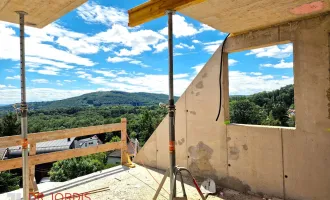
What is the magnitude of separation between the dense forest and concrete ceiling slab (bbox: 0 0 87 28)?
43.1 inches

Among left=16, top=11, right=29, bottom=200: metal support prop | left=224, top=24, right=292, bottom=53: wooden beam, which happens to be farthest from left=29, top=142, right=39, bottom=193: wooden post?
left=224, top=24, right=292, bottom=53: wooden beam

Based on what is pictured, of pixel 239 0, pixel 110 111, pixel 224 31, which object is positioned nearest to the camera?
pixel 239 0

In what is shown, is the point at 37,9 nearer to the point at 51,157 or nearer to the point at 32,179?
the point at 51,157

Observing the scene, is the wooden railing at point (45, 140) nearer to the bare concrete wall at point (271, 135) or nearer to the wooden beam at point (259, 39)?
the bare concrete wall at point (271, 135)

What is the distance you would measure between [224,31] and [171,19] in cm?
126

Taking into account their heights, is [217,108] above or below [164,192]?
above

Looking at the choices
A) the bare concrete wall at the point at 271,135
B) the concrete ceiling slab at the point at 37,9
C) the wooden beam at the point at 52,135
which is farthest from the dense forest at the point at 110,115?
the concrete ceiling slab at the point at 37,9

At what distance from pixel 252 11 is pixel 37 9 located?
8.13ft

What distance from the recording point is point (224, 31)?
3383 millimetres

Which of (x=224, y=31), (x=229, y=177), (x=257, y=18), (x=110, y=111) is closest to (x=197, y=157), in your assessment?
(x=229, y=177)

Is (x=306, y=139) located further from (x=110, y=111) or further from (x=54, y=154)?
(x=110, y=111)

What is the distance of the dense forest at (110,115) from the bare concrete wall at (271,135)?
2.11 ft

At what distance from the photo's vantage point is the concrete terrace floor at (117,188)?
3.29m

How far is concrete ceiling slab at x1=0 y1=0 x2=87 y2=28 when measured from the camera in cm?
231
